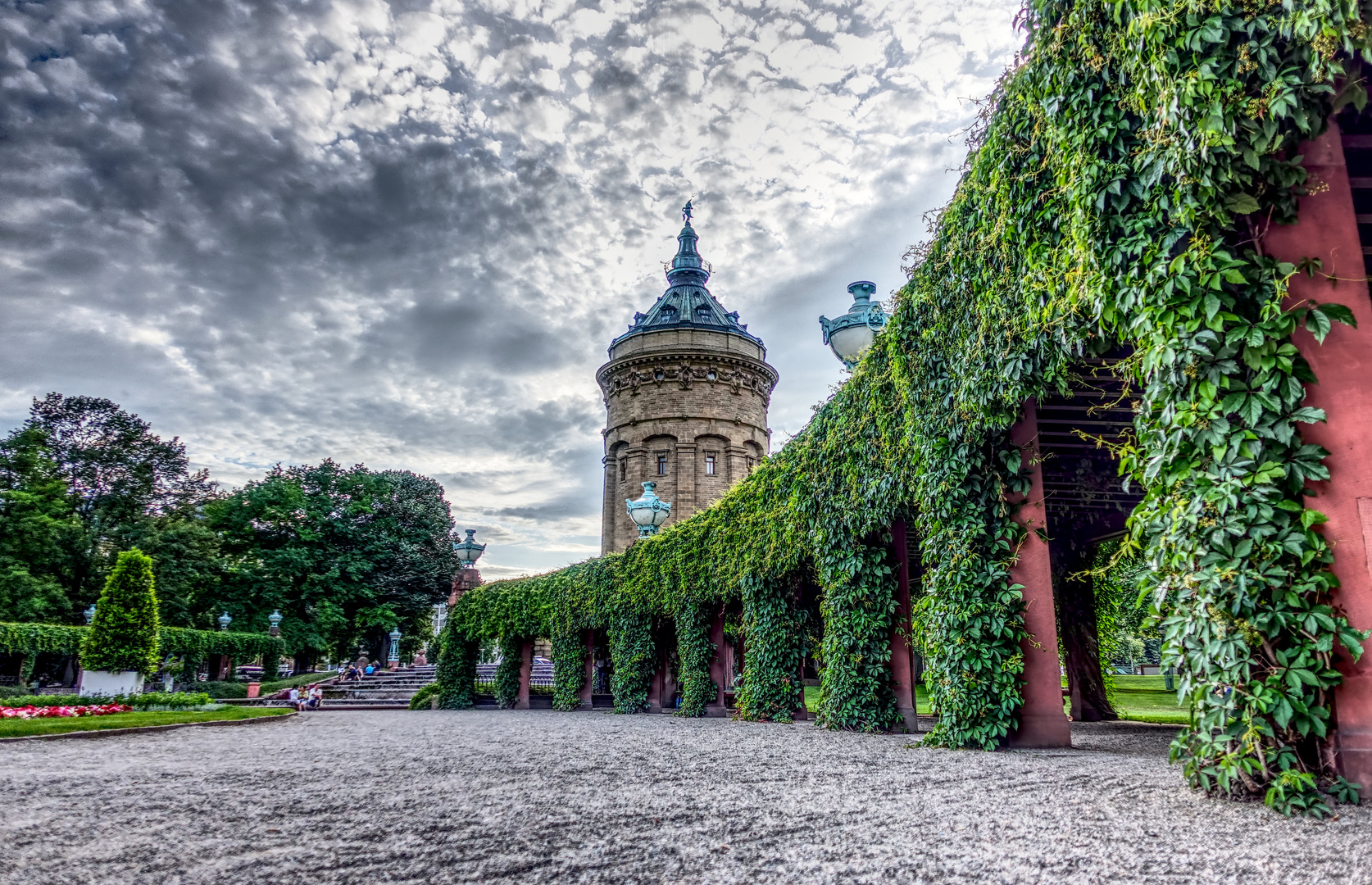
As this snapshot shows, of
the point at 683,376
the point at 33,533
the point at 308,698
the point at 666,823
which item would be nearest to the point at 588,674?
the point at 308,698

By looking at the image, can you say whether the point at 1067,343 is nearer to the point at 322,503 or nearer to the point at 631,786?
the point at 631,786

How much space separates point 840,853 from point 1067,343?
13.7 ft

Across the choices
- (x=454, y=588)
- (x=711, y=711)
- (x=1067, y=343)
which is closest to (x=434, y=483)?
(x=454, y=588)

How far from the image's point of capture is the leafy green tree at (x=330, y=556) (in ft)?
119

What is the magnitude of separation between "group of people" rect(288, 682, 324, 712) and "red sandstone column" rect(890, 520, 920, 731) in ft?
68.3

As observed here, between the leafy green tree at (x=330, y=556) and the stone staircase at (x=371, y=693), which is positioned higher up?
the leafy green tree at (x=330, y=556)

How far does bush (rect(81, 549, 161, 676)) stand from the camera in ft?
59.3

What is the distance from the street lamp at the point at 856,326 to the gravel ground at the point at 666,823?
5.20 meters

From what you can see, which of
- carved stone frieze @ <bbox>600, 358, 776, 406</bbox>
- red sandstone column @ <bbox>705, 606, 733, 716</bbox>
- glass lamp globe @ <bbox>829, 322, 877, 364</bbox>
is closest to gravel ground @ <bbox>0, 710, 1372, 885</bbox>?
glass lamp globe @ <bbox>829, 322, 877, 364</bbox>

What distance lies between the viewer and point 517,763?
22.8 feet

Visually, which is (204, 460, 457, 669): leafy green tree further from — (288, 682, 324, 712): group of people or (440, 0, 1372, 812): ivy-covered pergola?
(440, 0, 1372, 812): ivy-covered pergola

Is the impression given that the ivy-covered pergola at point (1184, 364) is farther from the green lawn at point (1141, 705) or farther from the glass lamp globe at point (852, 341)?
the green lawn at point (1141, 705)

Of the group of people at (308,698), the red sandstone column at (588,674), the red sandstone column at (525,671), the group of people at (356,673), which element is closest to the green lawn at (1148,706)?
the red sandstone column at (588,674)

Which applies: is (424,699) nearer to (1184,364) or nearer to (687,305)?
(687,305)
